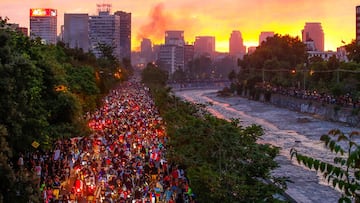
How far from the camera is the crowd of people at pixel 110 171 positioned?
22.0 meters

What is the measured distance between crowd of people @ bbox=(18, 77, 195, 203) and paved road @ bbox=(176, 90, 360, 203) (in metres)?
5.77

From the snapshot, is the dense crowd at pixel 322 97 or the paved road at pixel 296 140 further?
the dense crowd at pixel 322 97

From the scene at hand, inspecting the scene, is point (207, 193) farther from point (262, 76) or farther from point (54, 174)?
point (262, 76)

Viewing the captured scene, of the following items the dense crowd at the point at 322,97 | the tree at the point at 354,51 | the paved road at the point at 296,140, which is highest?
the tree at the point at 354,51

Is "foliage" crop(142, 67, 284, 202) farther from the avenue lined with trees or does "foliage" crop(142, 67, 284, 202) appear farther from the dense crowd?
the dense crowd

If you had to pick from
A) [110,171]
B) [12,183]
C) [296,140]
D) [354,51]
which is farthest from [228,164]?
[354,51]

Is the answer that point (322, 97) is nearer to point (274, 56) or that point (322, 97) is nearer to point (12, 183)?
point (274, 56)

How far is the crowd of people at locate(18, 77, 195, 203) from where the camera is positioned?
22.0 meters

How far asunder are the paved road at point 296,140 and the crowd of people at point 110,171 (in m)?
5.77

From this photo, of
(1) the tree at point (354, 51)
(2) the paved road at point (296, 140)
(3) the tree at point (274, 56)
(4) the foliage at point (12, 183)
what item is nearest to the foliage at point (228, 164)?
(4) the foliage at point (12, 183)

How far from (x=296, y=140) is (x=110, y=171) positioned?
27.2 m

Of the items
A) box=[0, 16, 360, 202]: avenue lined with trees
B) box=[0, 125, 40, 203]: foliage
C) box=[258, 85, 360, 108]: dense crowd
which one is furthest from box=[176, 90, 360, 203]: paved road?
box=[0, 125, 40, 203]: foliage

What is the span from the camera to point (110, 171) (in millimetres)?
26453

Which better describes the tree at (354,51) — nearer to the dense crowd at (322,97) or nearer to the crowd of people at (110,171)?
the dense crowd at (322,97)
